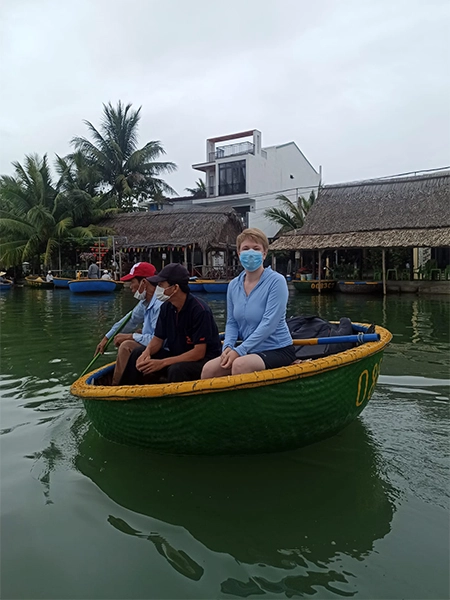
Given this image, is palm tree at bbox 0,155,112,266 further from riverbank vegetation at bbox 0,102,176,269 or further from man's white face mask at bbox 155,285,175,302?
man's white face mask at bbox 155,285,175,302

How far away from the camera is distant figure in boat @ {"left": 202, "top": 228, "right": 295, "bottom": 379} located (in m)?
3.18

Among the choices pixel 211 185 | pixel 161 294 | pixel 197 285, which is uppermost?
pixel 211 185

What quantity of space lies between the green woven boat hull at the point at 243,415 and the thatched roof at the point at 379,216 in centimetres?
1673

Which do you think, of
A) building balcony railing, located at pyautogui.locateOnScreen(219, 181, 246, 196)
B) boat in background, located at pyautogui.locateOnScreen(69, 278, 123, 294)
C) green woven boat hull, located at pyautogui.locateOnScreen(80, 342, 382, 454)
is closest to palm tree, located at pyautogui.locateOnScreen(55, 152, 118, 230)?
boat in background, located at pyautogui.locateOnScreen(69, 278, 123, 294)

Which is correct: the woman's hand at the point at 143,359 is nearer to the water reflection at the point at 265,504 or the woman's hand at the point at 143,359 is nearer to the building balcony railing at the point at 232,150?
the water reflection at the point at 265,504

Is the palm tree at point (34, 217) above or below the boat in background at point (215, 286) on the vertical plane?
above

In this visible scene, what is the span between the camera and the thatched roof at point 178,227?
25078 mm

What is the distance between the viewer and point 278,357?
323cm

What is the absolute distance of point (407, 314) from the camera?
12469 millimetres

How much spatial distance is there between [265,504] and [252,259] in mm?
1508

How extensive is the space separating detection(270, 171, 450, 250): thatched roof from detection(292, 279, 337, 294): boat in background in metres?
1.45

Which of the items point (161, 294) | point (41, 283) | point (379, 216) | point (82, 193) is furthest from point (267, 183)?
Answer: point (161, 294)

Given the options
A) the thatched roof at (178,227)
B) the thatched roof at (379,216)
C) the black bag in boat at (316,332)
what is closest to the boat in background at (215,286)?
the thatched roof at (379,216)

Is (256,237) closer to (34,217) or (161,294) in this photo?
(161,294)
